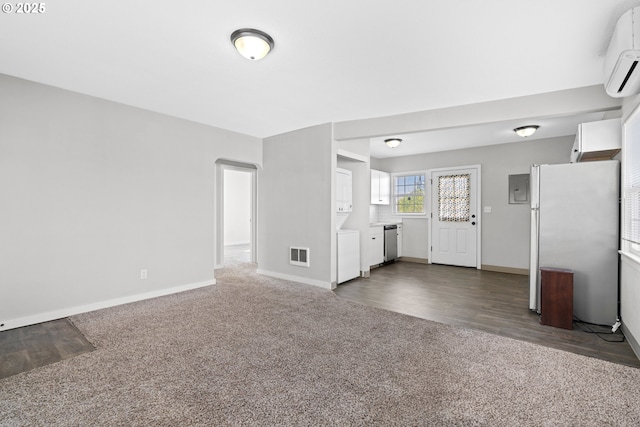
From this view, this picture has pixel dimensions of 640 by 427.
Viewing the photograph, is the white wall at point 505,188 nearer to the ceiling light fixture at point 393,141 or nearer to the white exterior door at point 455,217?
the white exterior door at point 455,217

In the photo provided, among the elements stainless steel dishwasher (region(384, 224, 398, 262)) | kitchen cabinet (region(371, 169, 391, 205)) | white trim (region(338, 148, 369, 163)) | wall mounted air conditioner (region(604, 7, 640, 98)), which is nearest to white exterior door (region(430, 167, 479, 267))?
stainless steel dishwasher (region(384, 224, 398, 262))

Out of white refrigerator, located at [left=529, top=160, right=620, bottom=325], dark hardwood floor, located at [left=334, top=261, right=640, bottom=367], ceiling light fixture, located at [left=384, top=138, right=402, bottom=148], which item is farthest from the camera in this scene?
ceiling light fixture, located at [left=384, top=138, right=402, bottom=148]

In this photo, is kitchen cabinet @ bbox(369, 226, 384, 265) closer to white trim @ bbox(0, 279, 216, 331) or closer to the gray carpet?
the gray carpet

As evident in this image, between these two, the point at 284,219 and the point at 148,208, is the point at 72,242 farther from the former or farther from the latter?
the point at 284,219

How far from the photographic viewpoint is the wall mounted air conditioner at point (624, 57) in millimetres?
1983

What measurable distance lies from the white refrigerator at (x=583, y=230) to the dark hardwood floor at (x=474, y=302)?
0.34 metres

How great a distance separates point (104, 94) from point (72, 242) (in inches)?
67.8

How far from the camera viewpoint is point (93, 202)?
368 cm

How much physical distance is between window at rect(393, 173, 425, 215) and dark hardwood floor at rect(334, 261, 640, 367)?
5.24 feet

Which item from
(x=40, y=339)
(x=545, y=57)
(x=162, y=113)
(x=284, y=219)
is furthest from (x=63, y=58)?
(x=545, y=57)

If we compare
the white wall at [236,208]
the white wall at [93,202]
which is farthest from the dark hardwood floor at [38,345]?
the white wall at [236,208]

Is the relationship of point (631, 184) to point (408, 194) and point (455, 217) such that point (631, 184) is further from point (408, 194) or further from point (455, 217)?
point (408, 194)

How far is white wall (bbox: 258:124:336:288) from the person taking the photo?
4.82m

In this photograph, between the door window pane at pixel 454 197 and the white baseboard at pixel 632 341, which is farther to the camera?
the door window pane at pixel 454 197
